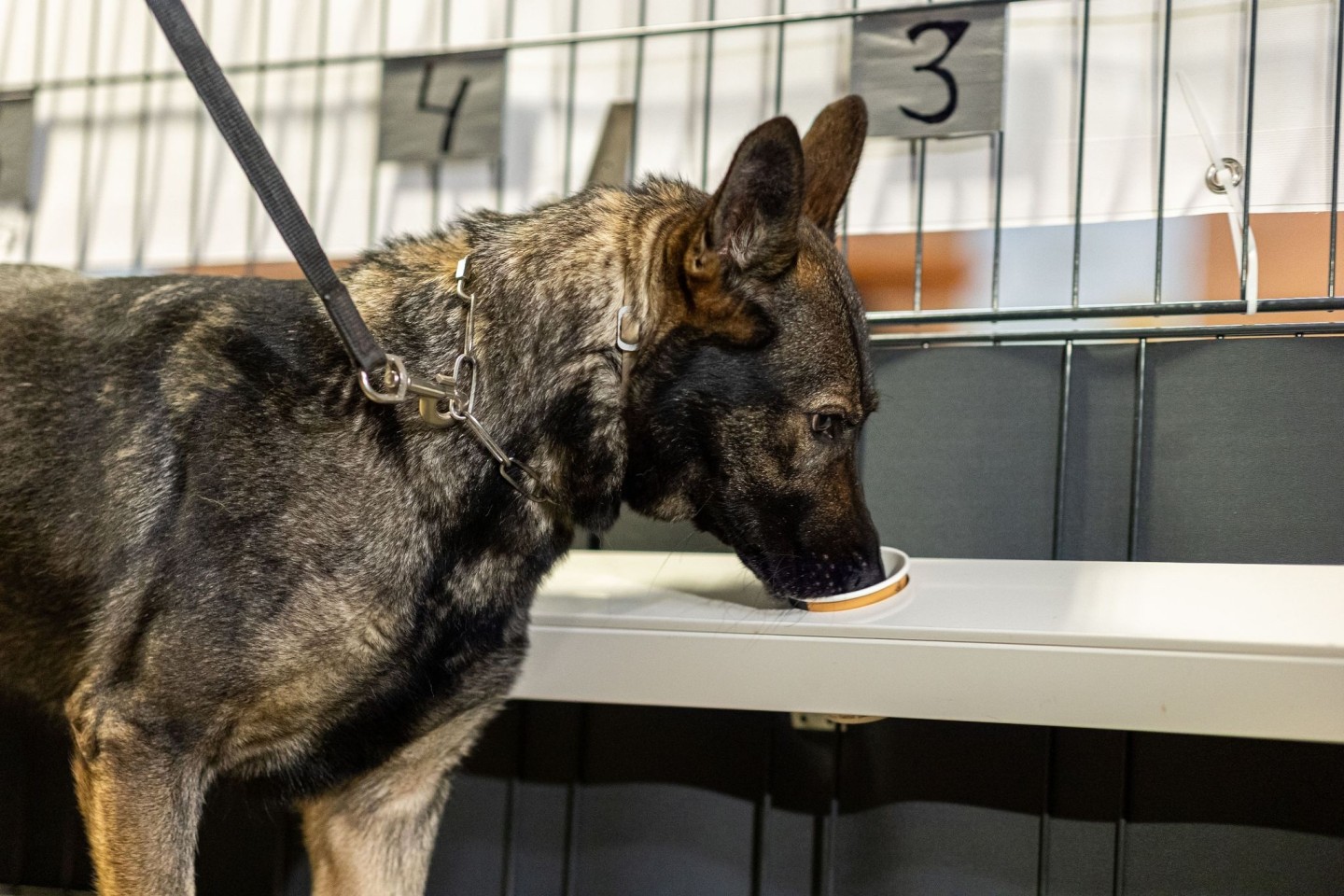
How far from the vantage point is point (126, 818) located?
5.20 feet

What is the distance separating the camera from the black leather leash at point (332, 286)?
149cm

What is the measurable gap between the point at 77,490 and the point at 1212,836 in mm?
2211

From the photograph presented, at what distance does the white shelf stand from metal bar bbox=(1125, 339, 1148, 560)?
0.27 m

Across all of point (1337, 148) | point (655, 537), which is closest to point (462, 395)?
point (655, 537)

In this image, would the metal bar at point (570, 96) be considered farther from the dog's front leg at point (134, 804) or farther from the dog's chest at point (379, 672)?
the dog's front leg at point (134, 804)

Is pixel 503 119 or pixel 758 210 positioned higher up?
pixel 503 119

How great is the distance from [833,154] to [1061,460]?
99 centimetres

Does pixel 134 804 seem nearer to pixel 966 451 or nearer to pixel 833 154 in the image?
pixel 833 154

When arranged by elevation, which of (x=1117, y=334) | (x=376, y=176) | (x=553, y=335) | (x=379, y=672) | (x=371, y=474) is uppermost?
(x=376, y=176)

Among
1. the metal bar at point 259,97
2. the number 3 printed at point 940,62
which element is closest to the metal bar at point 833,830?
the number 3 printed at point 940,62

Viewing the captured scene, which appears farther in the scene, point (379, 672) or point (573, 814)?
point (573, 814)

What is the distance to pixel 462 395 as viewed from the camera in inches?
67.5

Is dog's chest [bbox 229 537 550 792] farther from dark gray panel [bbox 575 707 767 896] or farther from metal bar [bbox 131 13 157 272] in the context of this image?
metal bar [bbox 131 13 157 272]

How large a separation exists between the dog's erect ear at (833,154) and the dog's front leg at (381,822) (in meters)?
1.14
